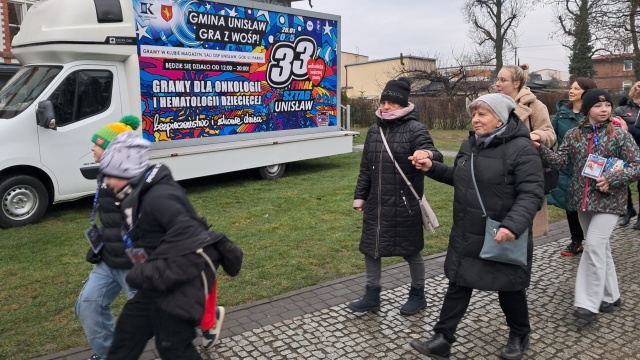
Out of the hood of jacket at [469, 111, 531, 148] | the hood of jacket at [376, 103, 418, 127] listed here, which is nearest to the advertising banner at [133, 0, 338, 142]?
the hood of jacket at [376, 103, 418, 127]

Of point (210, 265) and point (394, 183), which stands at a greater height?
point (394, 183)

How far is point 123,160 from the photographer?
282 centimetres

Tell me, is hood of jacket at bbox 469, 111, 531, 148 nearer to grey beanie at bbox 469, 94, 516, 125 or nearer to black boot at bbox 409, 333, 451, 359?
grey beanie at bbox 469, 94, 516, 125

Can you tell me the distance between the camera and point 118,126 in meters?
3.29

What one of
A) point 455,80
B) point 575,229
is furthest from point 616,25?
point 575,229

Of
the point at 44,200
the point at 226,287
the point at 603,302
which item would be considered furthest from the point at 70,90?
the point at 603,302

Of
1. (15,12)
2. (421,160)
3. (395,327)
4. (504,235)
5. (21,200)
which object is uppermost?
(15,12)

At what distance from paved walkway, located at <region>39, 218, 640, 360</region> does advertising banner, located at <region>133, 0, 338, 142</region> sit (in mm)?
5145

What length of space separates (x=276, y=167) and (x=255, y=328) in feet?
24.2

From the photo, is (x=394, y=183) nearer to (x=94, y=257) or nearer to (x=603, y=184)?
(x=603, y=184)

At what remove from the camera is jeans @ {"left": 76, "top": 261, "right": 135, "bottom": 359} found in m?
3.25

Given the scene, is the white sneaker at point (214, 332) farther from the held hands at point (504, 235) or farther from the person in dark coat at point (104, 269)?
the held hands at point (504, 235)

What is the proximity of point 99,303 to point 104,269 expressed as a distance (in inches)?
7.9

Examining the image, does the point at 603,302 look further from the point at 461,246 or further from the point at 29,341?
the point at 29,341
